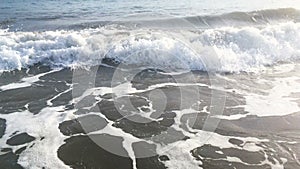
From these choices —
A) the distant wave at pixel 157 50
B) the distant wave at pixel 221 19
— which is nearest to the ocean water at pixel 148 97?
the distant wave at pixel 157 50

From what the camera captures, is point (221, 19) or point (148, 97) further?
point (221, 19)

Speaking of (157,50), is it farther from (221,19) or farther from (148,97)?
(221,19)

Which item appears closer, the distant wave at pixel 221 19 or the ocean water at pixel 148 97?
the ocean water at pixel 148 97

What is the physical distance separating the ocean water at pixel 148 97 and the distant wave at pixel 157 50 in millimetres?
39

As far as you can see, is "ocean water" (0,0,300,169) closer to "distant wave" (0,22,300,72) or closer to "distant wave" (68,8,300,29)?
"distant wave" (0,22,300,72)

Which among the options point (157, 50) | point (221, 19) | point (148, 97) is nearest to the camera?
point (148, 97)

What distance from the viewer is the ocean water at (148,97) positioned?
6.27m

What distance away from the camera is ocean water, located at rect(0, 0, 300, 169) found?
6.27 meters

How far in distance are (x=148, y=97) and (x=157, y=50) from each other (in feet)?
11.9

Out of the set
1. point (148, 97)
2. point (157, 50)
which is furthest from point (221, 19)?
point (148, 97)

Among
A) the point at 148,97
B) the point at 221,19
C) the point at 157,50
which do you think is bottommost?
the point at 148,97

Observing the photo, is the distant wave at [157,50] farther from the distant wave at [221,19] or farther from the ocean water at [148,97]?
the distant wave at [221,19]

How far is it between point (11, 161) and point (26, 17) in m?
14.7

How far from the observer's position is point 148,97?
347 inches
